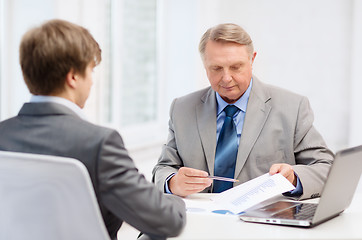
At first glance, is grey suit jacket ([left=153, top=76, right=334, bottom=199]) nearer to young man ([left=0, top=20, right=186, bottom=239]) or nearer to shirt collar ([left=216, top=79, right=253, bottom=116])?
shirt collar ([left=216, top=79, right=253, bottom=116])

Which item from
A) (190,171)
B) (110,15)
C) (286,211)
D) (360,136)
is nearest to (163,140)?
(110,15)

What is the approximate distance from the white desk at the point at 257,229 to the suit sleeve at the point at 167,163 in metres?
Result: 0.49

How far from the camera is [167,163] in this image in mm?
2412

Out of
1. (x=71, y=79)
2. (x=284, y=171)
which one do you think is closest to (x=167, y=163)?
(x=284, y=171)

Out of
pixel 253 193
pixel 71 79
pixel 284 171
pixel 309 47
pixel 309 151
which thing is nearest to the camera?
pixel 71 79

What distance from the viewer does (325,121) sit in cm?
422

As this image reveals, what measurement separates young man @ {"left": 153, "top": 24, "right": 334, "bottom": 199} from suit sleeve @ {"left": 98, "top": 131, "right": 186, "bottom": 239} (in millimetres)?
875

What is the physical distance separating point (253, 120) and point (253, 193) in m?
0.58

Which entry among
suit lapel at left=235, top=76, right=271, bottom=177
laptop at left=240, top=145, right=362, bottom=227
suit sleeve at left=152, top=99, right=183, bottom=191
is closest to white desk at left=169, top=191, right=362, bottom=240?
laptop at left=240, top=145, right=362, bottom=227

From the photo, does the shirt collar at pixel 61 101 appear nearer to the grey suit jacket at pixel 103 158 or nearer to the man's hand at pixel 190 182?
the grey suit jacket at pixel 103 158

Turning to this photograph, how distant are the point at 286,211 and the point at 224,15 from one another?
10.4 ft

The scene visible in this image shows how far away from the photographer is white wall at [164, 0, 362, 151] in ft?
13.4

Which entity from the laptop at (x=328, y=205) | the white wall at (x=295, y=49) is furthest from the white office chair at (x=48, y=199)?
the white wall at (x=295, y=49)

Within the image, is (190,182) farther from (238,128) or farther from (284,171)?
(238,128)
